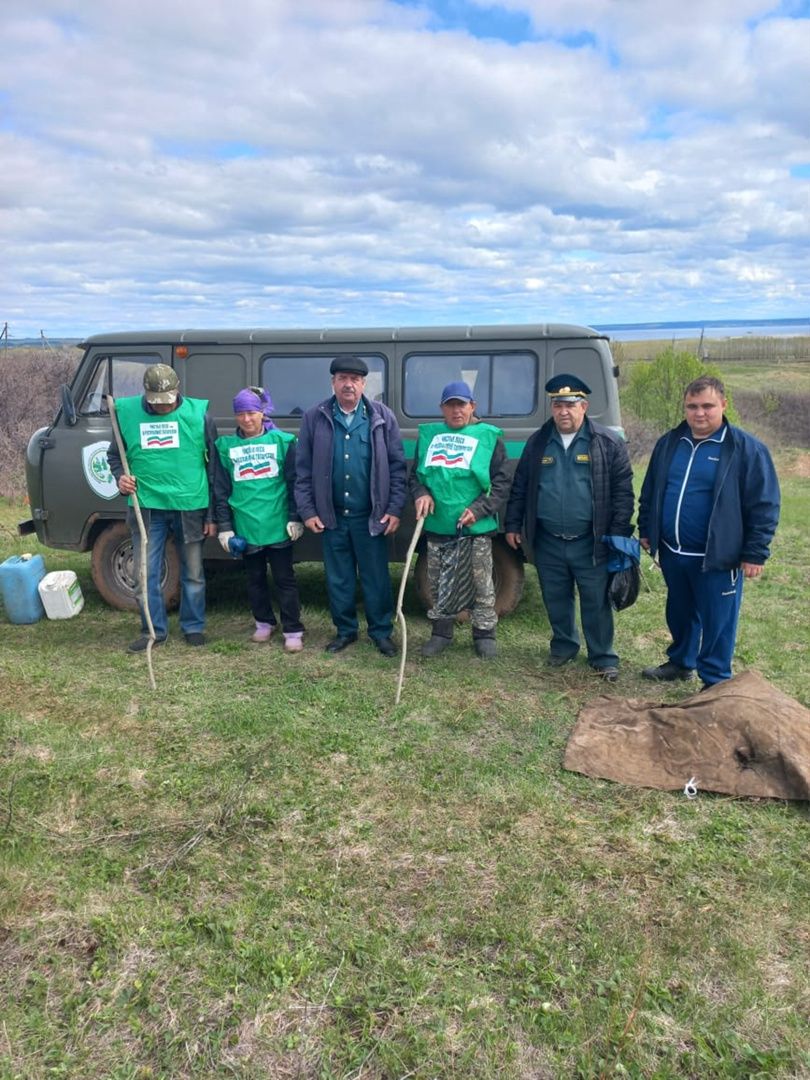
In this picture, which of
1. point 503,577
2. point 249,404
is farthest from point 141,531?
point 503,577

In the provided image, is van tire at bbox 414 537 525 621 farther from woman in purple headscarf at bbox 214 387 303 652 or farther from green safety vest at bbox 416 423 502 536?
woman in purple headscarf at bbox 214 387 303 652

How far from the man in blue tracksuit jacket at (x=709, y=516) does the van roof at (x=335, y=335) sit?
163 cm

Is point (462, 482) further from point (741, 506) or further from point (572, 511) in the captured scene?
point (741, 506)

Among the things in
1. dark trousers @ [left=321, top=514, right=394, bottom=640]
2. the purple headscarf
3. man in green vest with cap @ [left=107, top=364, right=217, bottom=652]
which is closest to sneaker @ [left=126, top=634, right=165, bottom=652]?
man in green vest with cap @ [left=107, top=364, right=217, bottom=652]

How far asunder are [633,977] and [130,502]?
4.16m

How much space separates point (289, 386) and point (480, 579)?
2.17 meters

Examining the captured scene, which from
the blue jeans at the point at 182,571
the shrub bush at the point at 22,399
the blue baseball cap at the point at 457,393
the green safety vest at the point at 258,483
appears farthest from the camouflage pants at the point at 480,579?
the shrub bush at the point at 22,399

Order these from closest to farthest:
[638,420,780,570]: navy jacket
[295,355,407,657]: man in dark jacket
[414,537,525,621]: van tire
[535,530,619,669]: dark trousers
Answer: [638,420,780,570]: navy jacket → [535,530,619,669]: dark trousers → [295,355,407,657]: man in dark jacket → [414,537,525,621]: van tire

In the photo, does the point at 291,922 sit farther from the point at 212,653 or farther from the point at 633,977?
the point at 212,653

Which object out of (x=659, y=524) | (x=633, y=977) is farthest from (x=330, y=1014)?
(x=659, y=524)

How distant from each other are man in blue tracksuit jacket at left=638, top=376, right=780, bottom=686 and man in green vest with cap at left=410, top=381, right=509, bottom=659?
0.97 m

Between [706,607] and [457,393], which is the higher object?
[457,393]

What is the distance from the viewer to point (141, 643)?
555 cm

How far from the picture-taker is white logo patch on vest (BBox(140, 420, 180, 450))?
5.24 meters
